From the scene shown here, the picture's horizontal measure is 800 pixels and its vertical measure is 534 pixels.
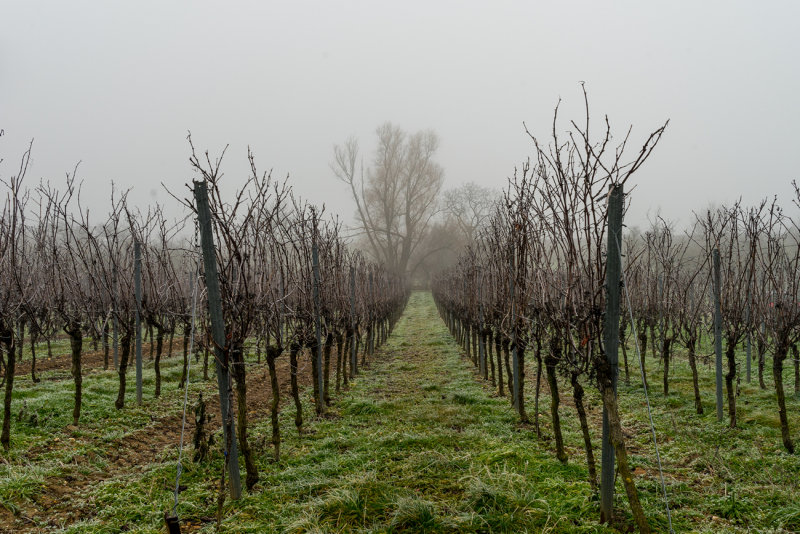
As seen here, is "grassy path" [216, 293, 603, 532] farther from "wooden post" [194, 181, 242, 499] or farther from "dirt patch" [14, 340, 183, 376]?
"dirt patch" [14, 340, 183, 376]

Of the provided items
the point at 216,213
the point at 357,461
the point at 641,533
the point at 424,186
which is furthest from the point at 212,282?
the point at 424,186

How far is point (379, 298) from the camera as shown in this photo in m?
14.9

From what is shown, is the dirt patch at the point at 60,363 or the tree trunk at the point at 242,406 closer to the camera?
the tree trunk at the point at 242,406

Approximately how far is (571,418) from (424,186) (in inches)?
1744

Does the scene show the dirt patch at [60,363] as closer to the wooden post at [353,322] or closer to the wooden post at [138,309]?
the wooden post at [138,309]

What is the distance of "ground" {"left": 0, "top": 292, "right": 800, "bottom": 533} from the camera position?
12.2 ft

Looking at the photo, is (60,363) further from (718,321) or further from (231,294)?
(718,321)

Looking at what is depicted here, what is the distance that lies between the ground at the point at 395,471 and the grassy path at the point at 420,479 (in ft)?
0.06

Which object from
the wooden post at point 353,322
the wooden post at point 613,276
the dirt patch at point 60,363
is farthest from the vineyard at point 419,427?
the dirt patch at point 60,363

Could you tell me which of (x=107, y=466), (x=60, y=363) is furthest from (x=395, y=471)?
(x=60, y=363)

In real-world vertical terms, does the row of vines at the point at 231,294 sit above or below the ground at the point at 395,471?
above

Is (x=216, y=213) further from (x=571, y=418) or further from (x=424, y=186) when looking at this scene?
(x=424, y=186)

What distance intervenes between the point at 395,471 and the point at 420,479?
372 mm

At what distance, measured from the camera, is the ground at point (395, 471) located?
12.2ft
